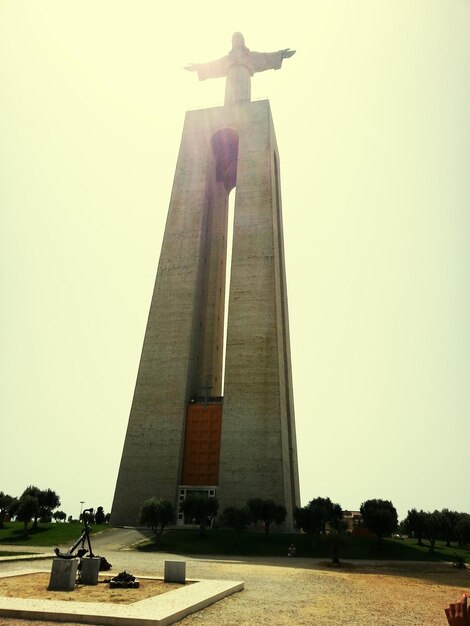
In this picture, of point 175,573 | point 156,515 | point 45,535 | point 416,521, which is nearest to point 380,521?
point 416,521

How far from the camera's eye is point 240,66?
54.7m

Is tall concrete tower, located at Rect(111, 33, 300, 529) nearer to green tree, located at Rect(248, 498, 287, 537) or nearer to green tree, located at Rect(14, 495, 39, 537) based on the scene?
green tree, located at Rect(248, 498, 287, 537)

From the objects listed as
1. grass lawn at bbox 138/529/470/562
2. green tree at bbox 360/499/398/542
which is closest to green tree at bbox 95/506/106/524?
grass lawn at bbox 138/529/470/562

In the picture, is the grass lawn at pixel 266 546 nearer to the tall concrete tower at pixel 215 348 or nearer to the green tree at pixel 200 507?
the green tree at pixel 200 507

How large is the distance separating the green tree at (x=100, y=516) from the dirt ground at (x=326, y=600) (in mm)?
27610

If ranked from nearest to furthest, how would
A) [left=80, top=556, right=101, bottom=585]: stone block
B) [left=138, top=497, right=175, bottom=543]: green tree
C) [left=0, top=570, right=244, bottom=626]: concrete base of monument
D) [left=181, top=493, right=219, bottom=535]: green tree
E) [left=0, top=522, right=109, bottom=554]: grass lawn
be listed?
[left=0, top=570, right=244, bottom=626]: concrete base of monument, [left=80, top=556, right=101, bottom=585]: stone block, [left=0, top=522, right=109, bottom=554]: grass lawn, [left=138, top=497, right=175, bottom=543]: green tree, [left=181, top=493, right=219, bottom=535]: green tree

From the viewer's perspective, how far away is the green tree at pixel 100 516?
41.2 m

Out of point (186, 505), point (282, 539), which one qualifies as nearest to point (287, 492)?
point (282, 539)

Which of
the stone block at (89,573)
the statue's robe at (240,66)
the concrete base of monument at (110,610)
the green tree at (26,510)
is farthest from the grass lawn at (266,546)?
the statue's robe at (240,66)

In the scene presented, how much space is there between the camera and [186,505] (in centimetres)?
3106

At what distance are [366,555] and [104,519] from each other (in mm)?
24961

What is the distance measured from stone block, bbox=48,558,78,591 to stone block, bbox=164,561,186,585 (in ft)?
8.76

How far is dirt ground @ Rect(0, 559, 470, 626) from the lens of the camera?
8539 millimetres

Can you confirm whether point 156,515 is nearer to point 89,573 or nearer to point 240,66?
point 89,573
